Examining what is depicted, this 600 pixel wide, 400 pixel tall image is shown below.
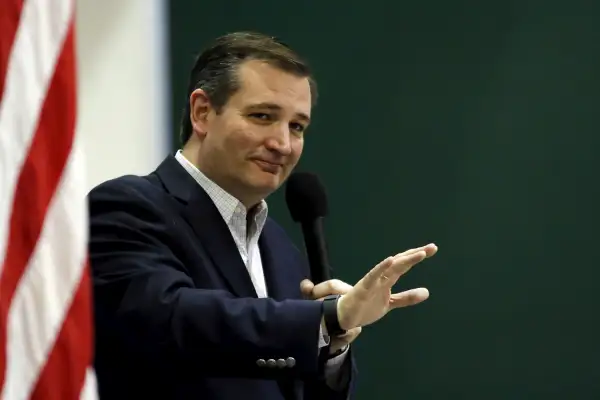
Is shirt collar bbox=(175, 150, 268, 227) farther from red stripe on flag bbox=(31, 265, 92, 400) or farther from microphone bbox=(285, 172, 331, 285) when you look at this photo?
red stripe on flag bbox=(31, 265, 92, 400)

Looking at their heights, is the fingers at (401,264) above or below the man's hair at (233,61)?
below

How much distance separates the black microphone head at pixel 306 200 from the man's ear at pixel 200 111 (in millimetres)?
182

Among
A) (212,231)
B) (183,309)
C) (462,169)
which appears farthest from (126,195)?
(462,169)

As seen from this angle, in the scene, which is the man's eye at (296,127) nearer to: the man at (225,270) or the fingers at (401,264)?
the man at (225,270)

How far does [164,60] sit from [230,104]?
3.60 feet

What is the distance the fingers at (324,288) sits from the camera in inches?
57.9

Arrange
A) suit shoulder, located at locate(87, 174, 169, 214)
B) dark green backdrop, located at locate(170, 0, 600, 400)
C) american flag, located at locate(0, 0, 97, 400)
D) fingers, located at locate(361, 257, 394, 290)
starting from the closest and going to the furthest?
american flag, located at locate(0, 0, 97, 400)
fingers, located at locate(361, 257, 394, 290)
suit shoulder, located at locate(87, 174, 169, 214)
dark green backdrop, located at locate(170, 0, 600, 400)

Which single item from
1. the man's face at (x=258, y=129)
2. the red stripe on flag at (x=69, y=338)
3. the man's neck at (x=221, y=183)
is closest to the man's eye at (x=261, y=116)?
the man's face at (x=258, y=129)

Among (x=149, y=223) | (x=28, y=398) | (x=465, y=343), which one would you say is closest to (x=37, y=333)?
(x=28, y=398)

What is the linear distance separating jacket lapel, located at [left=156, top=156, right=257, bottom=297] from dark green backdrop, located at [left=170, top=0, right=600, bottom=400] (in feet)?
3.41

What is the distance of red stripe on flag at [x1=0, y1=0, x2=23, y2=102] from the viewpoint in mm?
1062

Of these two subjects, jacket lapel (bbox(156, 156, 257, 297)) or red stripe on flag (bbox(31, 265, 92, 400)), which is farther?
jacket lapel (bbox(156, 156, 257, 297))

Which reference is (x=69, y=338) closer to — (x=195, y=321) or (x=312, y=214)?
(x=195, y=321)

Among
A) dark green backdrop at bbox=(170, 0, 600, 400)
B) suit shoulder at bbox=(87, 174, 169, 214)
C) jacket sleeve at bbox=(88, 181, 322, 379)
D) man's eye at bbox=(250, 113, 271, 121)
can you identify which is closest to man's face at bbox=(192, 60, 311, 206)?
man's eye at bbox=(250, 113, 271, 121)
